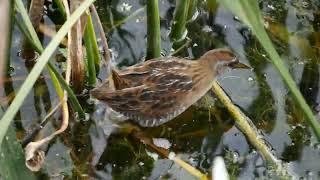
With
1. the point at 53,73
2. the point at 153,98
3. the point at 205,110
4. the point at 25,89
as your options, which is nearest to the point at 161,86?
the point at 153,98

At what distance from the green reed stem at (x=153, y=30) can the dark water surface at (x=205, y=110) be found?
0.19 m

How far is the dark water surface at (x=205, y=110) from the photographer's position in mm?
2764

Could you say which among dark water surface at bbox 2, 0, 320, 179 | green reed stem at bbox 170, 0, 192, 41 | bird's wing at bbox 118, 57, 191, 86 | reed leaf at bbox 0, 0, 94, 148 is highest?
reed leaf at bbox 0, 0, 94, 148

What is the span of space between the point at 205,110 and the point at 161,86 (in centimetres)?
42

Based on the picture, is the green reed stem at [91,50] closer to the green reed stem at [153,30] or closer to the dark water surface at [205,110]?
the dark water surface at [205,110]

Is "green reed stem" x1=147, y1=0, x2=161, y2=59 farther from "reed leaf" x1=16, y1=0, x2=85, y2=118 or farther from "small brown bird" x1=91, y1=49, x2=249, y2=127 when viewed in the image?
"reed leaf" x1=16, y1=0, x2=85, y2=118

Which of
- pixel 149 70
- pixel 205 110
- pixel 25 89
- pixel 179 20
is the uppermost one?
pixel 25 89

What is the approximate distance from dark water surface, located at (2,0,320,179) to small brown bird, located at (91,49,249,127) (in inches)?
7.4

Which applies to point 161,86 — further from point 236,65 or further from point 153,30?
point 236,65

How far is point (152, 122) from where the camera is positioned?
9.30ft

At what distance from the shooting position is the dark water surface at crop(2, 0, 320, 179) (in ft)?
9.07

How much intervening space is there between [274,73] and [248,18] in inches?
88.8

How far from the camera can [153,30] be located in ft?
9.23

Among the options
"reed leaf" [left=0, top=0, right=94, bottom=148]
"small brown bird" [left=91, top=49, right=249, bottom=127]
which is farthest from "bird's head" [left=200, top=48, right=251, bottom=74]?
"reed leaf" [left=0, top=0, right=94, bottom=148]
